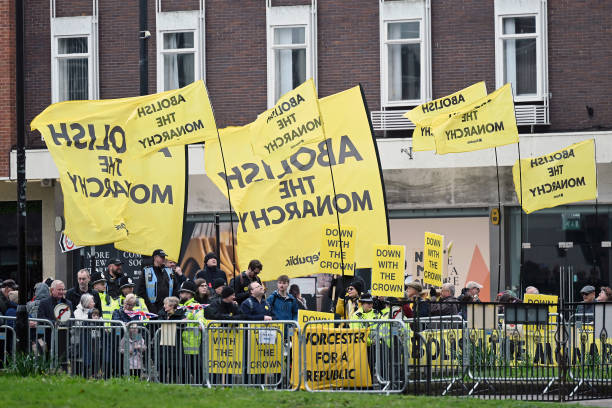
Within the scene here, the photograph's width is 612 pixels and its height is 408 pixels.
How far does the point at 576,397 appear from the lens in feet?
51.2

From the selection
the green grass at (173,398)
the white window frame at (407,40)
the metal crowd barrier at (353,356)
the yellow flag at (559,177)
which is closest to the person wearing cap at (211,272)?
the metal crowd barrier at (353,356)

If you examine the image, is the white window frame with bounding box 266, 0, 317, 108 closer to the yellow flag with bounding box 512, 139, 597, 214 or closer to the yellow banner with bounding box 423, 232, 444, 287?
the yellow flag with bounding box 512, 139, 597, 214

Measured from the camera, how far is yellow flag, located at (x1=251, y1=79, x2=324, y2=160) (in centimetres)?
1748

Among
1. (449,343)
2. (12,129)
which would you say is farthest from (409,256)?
(449,343)

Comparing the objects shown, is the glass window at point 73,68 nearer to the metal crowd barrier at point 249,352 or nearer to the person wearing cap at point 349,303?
the person wearing cap at point 349,303

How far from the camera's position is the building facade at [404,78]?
87.7ft

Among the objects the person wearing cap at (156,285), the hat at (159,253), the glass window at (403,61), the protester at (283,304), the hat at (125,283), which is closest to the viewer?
the protester at (283,304)

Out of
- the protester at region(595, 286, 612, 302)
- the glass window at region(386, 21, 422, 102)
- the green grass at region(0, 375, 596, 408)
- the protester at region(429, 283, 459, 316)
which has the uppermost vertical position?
the glass window at region(386, 21, 422, 102)

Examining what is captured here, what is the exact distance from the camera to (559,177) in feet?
67.4

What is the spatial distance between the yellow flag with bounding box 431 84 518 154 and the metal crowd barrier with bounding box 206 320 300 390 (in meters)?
5.97

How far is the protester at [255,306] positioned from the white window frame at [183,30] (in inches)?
486

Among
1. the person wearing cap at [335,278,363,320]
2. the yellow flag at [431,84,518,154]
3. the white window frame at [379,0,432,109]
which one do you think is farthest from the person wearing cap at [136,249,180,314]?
the white window frame at [379,0,432,109]

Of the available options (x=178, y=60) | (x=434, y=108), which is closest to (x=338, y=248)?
(x=434, y=108)

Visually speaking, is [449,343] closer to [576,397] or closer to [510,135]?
[576,397]
